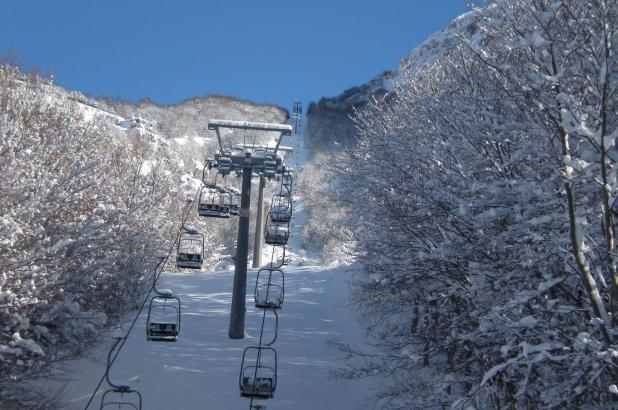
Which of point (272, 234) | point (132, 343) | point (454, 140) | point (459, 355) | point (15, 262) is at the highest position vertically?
point (454, 140)

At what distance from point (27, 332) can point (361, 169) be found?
9681 millimetres

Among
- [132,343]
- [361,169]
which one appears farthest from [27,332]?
[361,169]

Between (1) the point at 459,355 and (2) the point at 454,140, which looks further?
(1) the point at 459,355

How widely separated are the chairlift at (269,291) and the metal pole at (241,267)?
63cm

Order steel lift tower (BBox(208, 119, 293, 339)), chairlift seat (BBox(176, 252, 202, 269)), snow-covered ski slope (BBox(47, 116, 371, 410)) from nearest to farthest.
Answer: chairlift seat (BBox(176, 252, 202, 269)), snow-covered ski slope (BBox(47, 116, 371, 410)), steel lift tower (BBox(208, 119, 293, 339))

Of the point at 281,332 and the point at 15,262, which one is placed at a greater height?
the point at 15,262

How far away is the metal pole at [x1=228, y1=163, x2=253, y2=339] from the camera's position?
635 inches

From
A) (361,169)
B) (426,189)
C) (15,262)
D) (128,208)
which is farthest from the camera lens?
(128,208)

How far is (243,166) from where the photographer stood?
1606cm

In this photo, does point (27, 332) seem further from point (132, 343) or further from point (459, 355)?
point (459, 355)

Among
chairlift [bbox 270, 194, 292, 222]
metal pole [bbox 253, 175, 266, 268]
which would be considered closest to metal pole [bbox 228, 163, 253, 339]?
chairlift [bbox 270, 194, 292, 222]

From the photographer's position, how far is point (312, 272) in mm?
27781

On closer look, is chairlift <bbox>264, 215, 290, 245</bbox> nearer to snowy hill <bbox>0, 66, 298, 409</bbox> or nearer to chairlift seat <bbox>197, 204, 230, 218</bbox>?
chairlift seat <bbox>197, 204, 230, 218</bbox>

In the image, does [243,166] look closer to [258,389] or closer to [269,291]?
[269,291]
